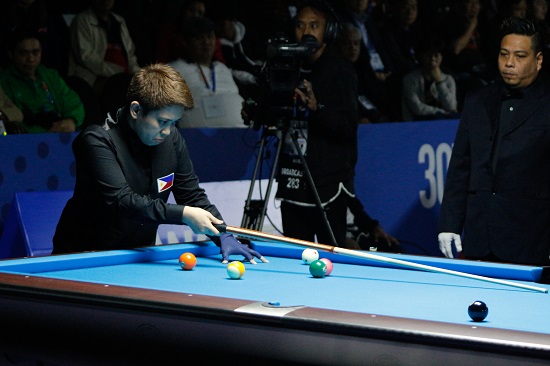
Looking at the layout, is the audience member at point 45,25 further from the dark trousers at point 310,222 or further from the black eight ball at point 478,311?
the black eight ball at point 478,311

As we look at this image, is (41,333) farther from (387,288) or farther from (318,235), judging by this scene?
(318,235)

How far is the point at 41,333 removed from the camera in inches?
120

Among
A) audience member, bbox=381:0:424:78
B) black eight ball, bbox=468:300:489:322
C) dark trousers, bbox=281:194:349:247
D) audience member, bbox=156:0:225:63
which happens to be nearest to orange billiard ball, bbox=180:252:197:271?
black eight ball, bbox=468:300:489:322

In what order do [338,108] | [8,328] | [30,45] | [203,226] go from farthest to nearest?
[30,45] → [338,108] → [203,226] → [8,328]

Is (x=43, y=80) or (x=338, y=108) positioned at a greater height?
(x=43, y=80)

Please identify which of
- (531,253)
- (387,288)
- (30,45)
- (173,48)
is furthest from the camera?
(173,48)


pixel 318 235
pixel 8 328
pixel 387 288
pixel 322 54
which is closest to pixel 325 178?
pixel 318 235

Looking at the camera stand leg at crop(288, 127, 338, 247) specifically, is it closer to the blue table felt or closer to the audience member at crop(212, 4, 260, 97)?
the blue table felt

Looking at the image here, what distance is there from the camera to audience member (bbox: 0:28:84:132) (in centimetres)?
641

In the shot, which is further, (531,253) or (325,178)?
(325,178)

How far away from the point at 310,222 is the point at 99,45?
2.44m

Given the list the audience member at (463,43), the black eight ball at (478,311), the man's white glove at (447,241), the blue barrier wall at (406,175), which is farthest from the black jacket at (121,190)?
the audience member at (463,43)

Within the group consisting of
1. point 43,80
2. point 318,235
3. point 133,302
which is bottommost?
point 318,235

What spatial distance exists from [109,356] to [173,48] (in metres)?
4.93
